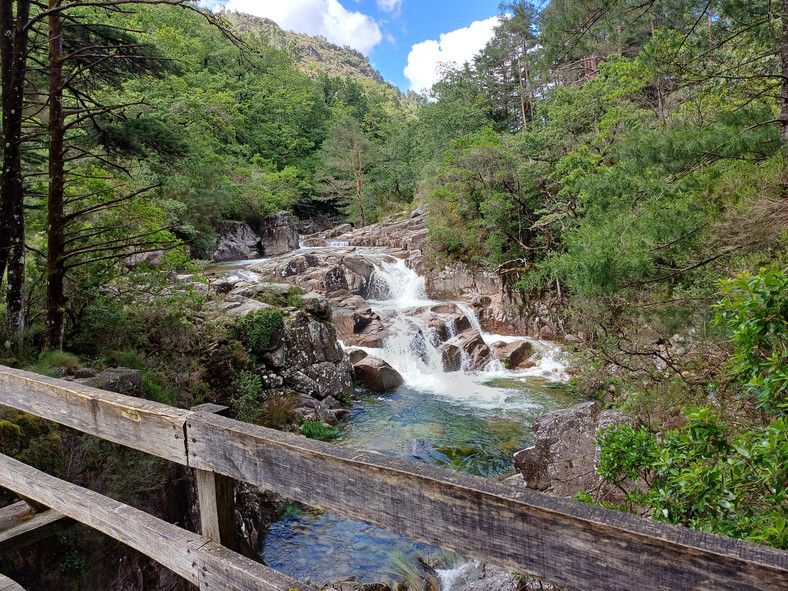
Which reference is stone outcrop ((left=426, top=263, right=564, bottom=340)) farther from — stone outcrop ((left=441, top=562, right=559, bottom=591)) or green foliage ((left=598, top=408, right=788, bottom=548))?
green foliage ((left=598, top=408, right=788, bottom=548))

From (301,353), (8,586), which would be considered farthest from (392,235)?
(8,586)

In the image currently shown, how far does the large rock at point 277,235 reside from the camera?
88.8ft

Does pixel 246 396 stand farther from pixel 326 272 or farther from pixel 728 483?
pixel 326 272

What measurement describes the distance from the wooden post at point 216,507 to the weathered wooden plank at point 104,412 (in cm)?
15

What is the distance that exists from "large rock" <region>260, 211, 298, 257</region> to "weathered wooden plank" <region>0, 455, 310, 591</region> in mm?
25095

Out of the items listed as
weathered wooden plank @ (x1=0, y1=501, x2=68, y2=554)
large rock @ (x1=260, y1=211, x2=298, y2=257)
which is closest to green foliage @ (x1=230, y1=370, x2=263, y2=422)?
weathered wooden plank @ (x1=0, y1=501, x2=68, y2=554)

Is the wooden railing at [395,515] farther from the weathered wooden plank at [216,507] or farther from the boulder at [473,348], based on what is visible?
the boulder at [473,348]

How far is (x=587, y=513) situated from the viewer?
112 cm

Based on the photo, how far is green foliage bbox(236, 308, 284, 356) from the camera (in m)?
9.41

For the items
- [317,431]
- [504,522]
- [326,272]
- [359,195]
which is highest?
[359,195]

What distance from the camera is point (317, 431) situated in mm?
8891

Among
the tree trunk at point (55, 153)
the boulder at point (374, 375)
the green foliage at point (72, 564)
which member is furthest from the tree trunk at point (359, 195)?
the green foliage at point (72, 564)

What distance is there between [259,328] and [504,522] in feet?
29.1

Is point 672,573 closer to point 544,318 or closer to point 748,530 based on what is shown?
point 748,530
